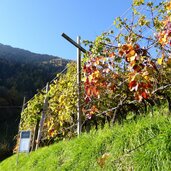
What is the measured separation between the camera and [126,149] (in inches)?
175

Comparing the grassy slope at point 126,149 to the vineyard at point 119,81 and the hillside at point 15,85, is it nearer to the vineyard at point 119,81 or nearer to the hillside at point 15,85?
the vineyard at point 119,81

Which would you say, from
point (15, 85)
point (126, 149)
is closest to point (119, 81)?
point (126, 149)

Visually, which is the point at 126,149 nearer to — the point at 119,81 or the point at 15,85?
the point at 119,81

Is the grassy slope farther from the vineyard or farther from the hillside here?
the hillside

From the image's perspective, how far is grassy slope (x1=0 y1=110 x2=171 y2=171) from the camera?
12.4 feet

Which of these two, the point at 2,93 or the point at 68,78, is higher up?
the point at 2,93

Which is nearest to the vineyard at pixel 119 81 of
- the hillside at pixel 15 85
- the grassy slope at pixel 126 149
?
the grassy slope at pixel 126 149

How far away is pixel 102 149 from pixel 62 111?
194 inches

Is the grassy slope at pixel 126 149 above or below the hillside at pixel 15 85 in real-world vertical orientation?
below

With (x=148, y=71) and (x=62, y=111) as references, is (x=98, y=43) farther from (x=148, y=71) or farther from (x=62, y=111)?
(x=62, y=111)

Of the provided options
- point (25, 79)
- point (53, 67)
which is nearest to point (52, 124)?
point (25, 79)

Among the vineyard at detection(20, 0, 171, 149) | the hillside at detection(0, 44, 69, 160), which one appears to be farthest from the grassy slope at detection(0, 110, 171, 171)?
the hillside at detection(0, 44, 69, 160)

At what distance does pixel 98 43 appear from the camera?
266 inches

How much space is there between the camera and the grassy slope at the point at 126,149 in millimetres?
3791
